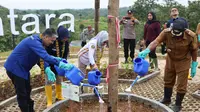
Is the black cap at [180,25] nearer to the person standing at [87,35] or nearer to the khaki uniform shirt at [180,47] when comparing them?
the khaki uniform shirt at [180,47]

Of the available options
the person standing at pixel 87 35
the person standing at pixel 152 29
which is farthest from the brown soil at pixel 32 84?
the person standing at pixel 87 35

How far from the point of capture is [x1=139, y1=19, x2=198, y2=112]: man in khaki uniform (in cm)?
369

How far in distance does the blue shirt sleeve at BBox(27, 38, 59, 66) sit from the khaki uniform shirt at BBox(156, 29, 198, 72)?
1736mm

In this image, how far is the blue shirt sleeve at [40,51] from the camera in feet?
10.3

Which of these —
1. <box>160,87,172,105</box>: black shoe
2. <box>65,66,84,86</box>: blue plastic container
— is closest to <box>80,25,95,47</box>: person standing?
<box>160,87,172,105</box>: black shoe

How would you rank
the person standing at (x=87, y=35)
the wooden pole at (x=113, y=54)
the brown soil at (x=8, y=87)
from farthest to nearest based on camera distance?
the person standing at (x=87, y=35) < the brown soil at (x=8, y=87) < the wooden pole at (x=113, y=54)

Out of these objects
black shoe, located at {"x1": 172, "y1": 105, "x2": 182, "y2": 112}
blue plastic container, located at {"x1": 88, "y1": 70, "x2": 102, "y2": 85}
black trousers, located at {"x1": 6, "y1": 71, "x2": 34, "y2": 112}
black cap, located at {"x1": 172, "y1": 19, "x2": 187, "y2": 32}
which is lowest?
black shoe, located at {"x1": 172, "y1": 105, "x2": 182, "y2": 112}

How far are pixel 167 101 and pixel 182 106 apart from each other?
0.26m

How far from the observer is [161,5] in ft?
62.4

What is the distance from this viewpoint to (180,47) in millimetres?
3803

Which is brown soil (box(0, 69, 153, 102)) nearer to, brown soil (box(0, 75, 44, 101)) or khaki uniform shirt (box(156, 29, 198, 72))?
brown soil (box(0, 75, 44, 101))

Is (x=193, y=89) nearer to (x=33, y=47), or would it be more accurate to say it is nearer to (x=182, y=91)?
(x=182, y=91)

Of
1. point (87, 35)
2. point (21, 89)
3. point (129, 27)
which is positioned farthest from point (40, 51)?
point (87, 35)

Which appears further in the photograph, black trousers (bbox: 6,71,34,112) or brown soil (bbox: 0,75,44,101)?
brown soil (bbox: 0,75,44,101)
